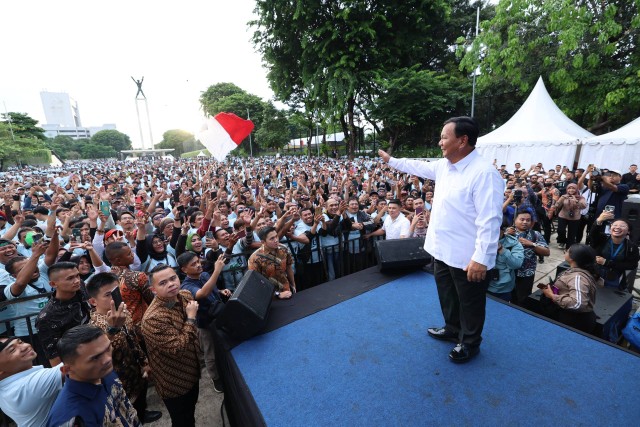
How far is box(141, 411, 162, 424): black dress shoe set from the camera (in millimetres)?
3101

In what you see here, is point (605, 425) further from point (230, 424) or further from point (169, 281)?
point (169, 281)

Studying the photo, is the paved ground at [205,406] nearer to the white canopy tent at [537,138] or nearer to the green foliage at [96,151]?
the white canopy tent at [537,138]

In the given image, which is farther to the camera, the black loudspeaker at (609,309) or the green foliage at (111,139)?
the green foliage at (111,139)

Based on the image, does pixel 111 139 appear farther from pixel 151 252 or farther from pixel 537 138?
pixel 151 252

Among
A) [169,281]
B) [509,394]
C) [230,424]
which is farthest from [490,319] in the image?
[169,281]

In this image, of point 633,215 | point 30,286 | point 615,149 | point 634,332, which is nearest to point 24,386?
point 30,286

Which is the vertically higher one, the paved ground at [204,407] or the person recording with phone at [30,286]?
the person recording with phone at [30,286]

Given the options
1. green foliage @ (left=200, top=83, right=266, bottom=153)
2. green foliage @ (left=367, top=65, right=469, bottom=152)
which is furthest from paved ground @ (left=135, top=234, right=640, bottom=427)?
green foliage @ (left=200, top=83, right=266, bottom=153)

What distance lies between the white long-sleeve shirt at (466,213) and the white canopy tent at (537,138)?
12.5 m

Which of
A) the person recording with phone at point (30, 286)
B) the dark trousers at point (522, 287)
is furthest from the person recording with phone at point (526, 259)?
the person recording with phone at point (30, 286)

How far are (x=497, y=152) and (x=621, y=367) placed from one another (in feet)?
52.0

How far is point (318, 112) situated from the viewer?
25.0 meters

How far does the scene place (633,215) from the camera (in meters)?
6.01

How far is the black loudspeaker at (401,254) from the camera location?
4035 mm
